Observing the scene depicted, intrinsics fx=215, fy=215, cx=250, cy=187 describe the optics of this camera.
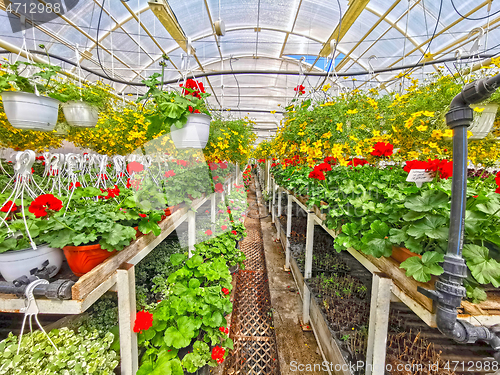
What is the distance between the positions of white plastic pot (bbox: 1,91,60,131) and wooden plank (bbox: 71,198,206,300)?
85cm

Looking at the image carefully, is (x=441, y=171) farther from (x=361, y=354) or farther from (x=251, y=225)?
(x=251, y=225)

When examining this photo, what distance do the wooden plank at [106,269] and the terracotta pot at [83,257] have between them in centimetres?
4

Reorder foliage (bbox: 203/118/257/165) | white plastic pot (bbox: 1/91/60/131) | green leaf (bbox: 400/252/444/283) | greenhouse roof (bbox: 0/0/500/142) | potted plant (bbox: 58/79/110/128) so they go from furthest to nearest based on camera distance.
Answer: greenhouse roof (bbox: 0/0/500/142), foliage (bbox: 203/118/257/165), potted plant (bbox: 58/79/110/128), white plastic pot (bbox: 1/91/60/131), green leaf (bbox: 400/252/444/283)

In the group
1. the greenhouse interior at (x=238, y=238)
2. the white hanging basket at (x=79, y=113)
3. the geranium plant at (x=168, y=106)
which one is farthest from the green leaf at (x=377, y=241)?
the white hanging basket at (x=79, y=113)

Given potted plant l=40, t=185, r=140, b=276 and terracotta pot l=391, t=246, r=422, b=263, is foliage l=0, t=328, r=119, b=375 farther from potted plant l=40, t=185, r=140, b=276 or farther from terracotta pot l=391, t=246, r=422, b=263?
terracotta pot l=391, t=246, r=422, b=263

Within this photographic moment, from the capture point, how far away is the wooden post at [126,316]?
0.99m

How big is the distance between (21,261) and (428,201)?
5.30 feet

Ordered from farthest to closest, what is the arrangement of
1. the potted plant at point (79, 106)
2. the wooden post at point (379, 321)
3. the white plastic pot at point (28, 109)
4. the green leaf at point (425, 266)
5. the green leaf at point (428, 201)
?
1. the potted plant at point (79, 106)
2. the white plastic pot at point (28, 109)
3. the wooden post at point (379, 321)
4. the green leaf at point (428, 201)
5. the green leaf at point (425, 266)

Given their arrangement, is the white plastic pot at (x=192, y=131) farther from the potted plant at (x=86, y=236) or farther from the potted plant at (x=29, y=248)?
the potted plant at (x=29, y=248)

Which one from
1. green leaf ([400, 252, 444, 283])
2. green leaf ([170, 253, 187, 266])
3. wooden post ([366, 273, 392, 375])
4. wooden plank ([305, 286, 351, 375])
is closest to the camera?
green leaf ([400, 252, 444, 283])

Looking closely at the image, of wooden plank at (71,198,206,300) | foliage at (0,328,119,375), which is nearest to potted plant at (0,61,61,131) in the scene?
wooden plank at (71,198,206,300)

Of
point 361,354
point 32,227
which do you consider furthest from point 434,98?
point 32,227

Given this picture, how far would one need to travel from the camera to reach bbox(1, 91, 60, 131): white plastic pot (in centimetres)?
109

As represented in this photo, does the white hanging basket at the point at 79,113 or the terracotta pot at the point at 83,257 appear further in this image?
the white hanging basket at the point at 79,113
